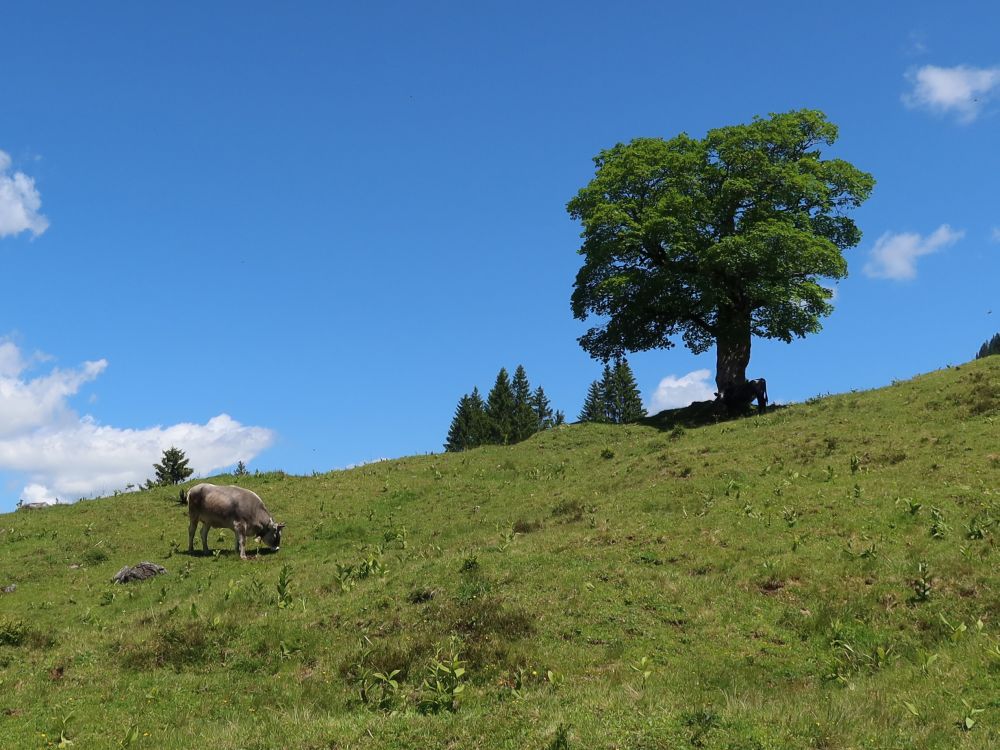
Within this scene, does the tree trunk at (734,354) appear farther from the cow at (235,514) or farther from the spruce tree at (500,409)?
the spruce tree at (500,409)

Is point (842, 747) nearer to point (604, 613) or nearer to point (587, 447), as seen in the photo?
point (604, 613)

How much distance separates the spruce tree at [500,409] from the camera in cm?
10812

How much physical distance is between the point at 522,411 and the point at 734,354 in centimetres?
7051

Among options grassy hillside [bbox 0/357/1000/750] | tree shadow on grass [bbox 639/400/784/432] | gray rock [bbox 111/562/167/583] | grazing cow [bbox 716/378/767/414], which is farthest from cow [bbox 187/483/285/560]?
grazing cow [bbox 716/378/767/414]

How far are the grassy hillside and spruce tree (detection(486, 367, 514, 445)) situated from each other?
7786 centimetres

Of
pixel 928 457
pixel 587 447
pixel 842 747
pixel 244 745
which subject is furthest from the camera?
pixel 587 447

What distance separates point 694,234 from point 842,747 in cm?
4141

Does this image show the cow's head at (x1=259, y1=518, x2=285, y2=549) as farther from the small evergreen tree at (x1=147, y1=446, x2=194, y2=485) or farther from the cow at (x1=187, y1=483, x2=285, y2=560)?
the small evergreen tree at (x1=147, y1=446, x2=194, y2=485)

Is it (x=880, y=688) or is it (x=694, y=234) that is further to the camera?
(x=694, y=234)

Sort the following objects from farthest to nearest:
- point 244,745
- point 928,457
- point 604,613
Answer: point 928,457
point 604,613
point 244,745

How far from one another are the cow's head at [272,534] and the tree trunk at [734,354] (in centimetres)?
3141

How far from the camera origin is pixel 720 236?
159 feet

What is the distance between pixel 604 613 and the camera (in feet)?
51.5

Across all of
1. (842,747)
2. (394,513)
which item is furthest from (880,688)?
(394,513)
